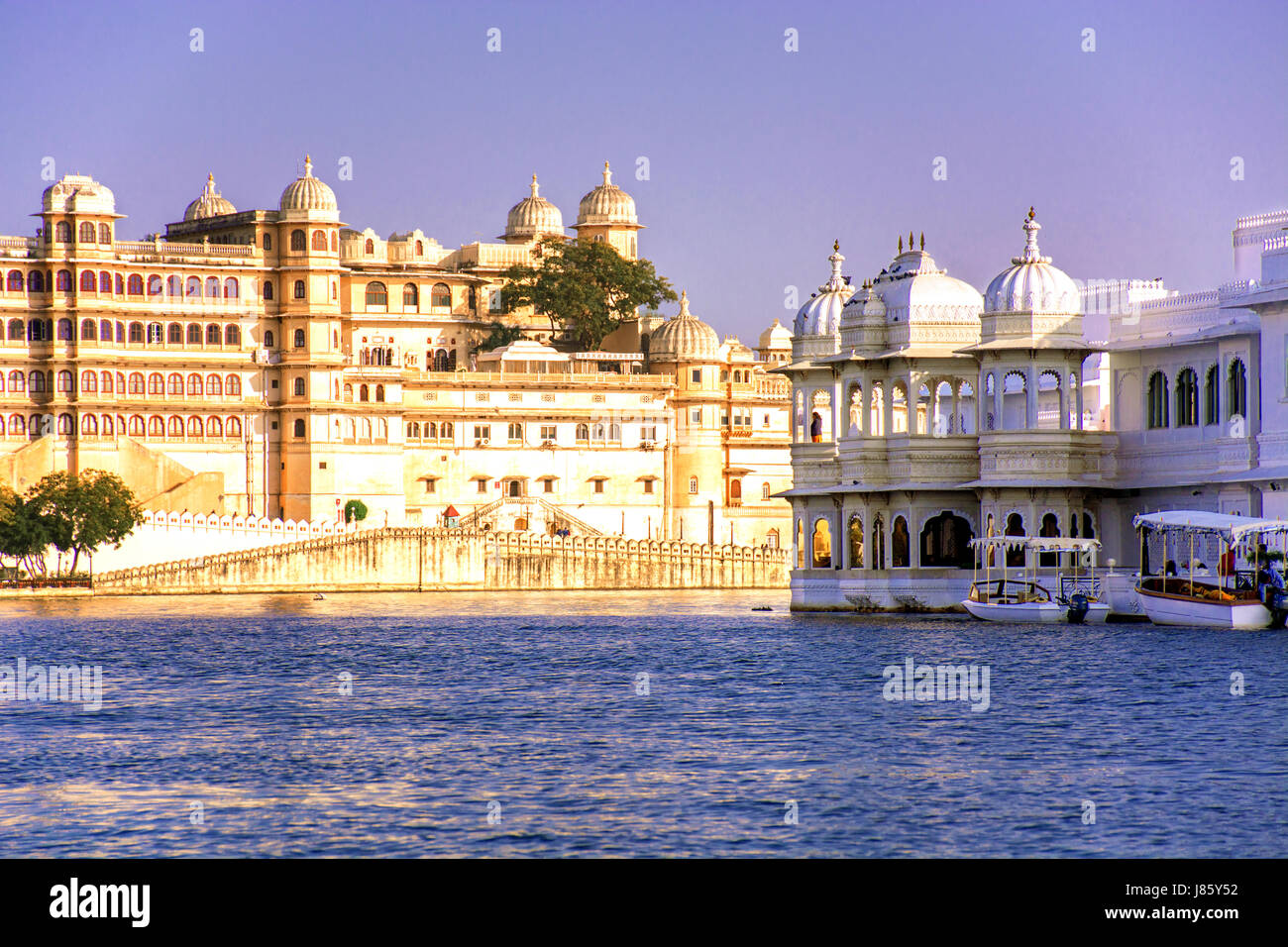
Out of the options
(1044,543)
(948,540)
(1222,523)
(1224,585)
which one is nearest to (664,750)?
(1222,523)

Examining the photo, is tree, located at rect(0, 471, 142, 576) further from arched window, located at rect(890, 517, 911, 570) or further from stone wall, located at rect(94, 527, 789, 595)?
arched window, located at rect(890, 517, 911, 570)

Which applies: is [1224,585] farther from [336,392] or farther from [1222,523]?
Result: [336,392]

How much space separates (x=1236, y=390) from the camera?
55.5m

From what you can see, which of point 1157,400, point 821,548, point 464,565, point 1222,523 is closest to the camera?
point 1222,523

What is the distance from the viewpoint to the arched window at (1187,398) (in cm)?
5700

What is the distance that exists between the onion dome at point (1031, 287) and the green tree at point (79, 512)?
42490 millimetres

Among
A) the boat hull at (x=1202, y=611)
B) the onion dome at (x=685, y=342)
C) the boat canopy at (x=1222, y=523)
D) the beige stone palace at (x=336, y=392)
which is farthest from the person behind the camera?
the onion dome at (x=685, y=342)

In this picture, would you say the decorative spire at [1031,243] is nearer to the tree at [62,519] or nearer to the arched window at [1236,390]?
the arched window at [1236,390]

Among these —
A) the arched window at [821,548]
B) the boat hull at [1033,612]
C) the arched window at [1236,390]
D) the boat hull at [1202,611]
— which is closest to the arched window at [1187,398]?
the arched window at [1236,390]

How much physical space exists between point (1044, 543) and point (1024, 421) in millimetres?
7479

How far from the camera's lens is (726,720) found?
33.5 meters

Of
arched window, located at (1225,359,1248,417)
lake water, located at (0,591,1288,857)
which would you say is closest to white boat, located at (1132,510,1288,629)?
lake water, located at (0,591,1288,857)
